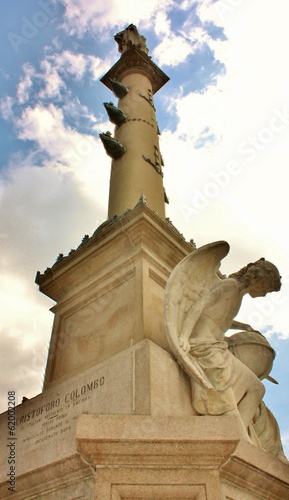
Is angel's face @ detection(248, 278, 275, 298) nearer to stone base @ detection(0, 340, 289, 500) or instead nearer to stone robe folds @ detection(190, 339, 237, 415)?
stone robe folds @ detection(190, 339, 237, 415)

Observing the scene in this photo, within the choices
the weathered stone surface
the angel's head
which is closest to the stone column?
the angel's head

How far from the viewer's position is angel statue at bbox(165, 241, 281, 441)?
16.6 ft

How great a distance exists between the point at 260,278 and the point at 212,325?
0.97 metres

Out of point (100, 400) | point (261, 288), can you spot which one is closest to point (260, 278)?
point (261, 288)

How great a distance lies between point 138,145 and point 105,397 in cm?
650

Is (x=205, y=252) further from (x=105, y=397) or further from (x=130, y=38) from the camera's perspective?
(x=130, y=38)

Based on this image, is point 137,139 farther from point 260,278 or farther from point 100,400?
point 100,400

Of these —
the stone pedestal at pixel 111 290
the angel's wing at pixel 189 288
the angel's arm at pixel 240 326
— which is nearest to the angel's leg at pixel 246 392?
the angel's wing at pixel 189 288

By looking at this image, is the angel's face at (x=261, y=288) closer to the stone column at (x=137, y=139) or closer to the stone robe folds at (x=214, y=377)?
the stone robe folds at (x=214, y=377)

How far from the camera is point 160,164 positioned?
10.2 m

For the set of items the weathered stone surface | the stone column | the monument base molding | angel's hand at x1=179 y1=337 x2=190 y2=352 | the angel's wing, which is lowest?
the monument base molding

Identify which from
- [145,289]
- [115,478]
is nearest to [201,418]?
[115,478]

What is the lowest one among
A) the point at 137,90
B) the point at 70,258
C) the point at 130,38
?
the point at 70,258

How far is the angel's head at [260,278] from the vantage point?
6.15 meters
